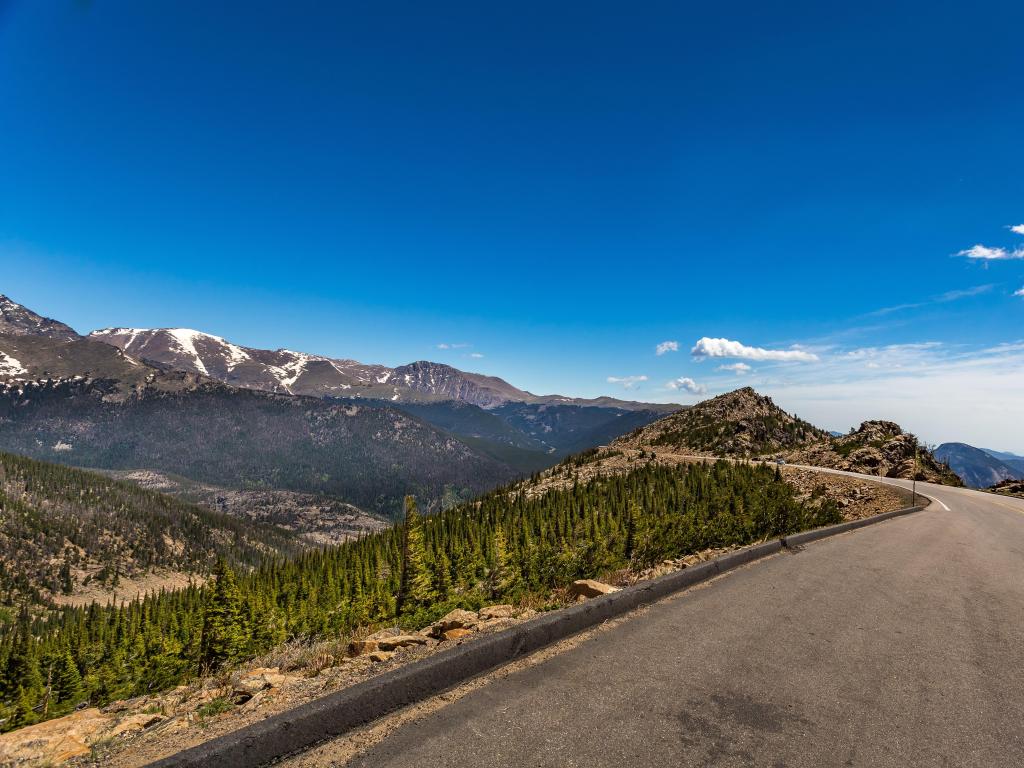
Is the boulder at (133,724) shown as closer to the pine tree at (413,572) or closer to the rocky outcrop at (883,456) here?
the pine tree at (413,572)

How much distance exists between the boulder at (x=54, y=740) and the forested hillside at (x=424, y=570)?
578 cm

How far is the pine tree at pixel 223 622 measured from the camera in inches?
1697

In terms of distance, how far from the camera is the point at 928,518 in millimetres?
23609

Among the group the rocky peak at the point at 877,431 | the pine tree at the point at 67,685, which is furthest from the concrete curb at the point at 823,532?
the pine tree at the point at 67,685

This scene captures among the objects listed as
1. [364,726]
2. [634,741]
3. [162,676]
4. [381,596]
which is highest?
[634,741]

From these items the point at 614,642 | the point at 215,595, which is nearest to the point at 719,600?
the point at 614,642

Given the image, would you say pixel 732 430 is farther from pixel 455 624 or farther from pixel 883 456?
pixel 455 624

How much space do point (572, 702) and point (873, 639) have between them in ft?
19.5

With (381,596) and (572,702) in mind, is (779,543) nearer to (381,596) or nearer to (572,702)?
(572,702)

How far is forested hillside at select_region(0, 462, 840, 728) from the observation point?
59.1ft

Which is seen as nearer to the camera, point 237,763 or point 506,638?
point 237,763

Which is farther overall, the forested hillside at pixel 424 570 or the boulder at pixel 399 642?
the forested hillside at pixel 424 570

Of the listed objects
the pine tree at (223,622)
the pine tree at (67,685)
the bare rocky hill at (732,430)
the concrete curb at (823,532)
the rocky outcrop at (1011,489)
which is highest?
the bare rocky hill at (732,430)

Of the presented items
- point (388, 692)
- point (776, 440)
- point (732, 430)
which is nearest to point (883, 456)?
point (732, 430)
